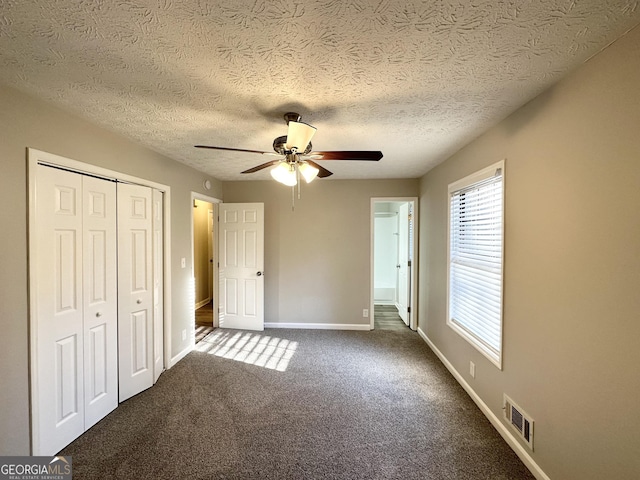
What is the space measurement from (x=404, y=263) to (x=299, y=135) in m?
3.51

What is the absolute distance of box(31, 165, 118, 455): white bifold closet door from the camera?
1677 millimetres

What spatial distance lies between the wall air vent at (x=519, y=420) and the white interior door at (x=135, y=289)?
10.1 ft

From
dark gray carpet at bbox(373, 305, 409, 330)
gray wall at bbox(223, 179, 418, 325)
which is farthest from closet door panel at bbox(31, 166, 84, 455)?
dark gray carpet at bbox(373, 305, 409, 330)

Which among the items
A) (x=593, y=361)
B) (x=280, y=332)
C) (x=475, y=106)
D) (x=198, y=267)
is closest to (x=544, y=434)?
(x=593, y=361)

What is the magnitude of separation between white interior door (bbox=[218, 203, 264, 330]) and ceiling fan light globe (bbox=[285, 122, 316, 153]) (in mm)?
2398

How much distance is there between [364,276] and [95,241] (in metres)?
3.25

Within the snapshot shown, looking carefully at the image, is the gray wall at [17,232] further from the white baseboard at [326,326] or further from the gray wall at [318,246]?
the white baseboard at [326,326]

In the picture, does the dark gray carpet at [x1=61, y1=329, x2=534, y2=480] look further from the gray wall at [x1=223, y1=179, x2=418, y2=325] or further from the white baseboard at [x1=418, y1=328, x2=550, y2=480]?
the gray wall at [x1=223, y1=179, x2=418, y2=325]

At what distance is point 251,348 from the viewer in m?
3.44

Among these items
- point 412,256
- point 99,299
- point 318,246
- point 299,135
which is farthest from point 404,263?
point 99,299

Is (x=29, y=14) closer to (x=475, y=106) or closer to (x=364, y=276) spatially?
(x=475, y=106)

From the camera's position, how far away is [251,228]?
403 cm

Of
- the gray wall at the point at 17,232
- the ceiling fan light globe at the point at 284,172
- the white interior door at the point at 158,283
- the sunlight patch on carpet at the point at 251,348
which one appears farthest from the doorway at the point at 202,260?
the ceiling fan light globe at the point at 284,172

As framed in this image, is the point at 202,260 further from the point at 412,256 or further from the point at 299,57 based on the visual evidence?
the point at 299,57
